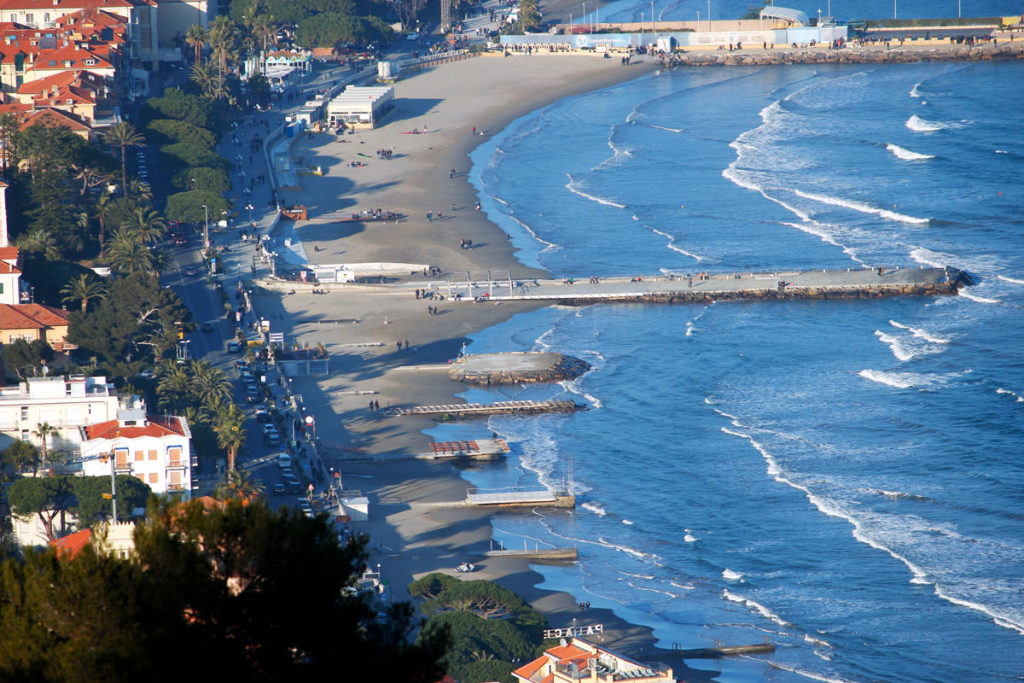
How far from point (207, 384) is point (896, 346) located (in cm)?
3274

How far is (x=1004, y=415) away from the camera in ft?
198

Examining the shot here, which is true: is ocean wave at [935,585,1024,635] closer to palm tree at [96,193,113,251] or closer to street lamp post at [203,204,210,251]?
street lamp post at [203,204,210,251]

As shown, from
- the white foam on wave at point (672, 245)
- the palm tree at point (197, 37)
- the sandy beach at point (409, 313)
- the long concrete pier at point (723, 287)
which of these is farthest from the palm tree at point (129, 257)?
the palm tree at point (197, 37)

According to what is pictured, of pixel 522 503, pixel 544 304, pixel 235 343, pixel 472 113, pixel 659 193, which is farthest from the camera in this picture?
pixel 472 113

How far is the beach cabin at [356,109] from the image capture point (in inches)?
4796

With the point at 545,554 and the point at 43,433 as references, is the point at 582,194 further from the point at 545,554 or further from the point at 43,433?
the point at 545,554

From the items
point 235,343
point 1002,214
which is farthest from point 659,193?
point 235,343

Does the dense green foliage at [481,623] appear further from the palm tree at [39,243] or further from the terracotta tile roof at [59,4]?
the terracotta tile roof at [59,4]

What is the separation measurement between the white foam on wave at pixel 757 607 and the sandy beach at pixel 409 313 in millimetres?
3383

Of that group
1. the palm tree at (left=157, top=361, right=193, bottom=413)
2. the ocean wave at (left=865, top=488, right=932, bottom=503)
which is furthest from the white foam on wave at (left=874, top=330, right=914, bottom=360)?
the palm tree at (left=157, top=361, right=193, bottom=413)

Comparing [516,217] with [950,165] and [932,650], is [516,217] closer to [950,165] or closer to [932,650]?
[950,165]

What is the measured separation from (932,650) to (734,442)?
59.0ft

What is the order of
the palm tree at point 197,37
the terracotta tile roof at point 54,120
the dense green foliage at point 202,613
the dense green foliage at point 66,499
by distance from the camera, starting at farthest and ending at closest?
1. the palm tree at point 197,37
2. the terracotta tile roof at point 54,120
3. the dense green foliage at point 66,499
4. the dense green foliage at point 202,613

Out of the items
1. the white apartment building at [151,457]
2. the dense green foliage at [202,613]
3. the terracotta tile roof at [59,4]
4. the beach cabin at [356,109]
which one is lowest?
the white apartment building at [151,457]
